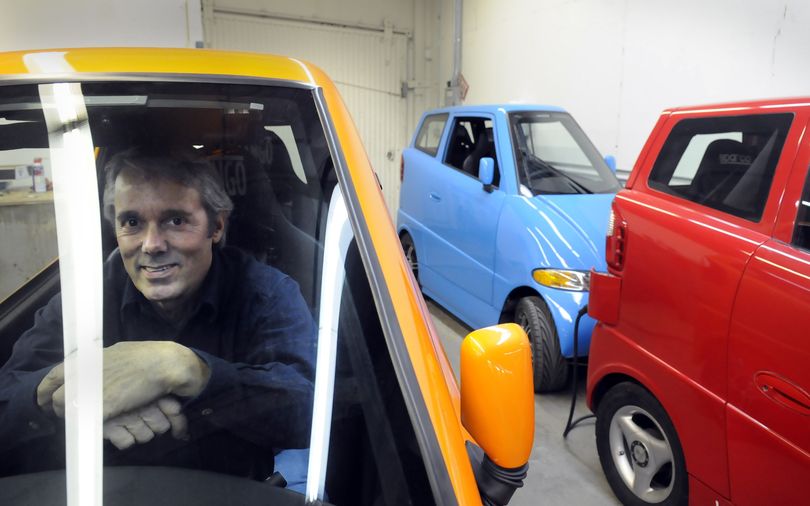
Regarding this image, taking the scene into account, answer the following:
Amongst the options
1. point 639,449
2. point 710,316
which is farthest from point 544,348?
point 710,316

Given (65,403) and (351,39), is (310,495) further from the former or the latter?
(351,39)

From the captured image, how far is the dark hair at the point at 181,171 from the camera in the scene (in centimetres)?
99

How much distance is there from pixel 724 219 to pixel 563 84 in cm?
348

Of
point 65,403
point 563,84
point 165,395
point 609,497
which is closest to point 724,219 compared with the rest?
point 609,497

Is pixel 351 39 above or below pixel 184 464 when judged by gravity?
above

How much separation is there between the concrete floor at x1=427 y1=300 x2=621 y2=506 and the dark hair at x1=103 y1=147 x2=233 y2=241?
193 centimetres

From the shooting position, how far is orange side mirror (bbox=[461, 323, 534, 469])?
0.81m

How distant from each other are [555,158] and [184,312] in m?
3.31

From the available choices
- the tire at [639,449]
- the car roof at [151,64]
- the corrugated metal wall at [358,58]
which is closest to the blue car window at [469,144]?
the tire at [639,449]

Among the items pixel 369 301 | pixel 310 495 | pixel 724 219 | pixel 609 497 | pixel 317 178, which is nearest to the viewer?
pixel 310 495

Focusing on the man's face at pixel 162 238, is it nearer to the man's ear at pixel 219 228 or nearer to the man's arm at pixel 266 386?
the man's ear at pixel 219 228

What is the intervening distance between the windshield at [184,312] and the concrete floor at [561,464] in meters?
1.79

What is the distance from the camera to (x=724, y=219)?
180cm

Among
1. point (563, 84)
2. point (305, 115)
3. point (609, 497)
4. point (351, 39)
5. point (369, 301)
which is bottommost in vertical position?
point (609, 497)
